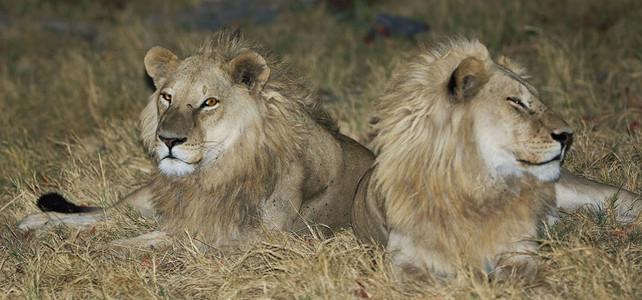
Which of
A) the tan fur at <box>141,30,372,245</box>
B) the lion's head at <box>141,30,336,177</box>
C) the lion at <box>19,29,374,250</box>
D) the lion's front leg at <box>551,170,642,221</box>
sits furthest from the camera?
the lion's front leg at <box>551,170,642,221</box>

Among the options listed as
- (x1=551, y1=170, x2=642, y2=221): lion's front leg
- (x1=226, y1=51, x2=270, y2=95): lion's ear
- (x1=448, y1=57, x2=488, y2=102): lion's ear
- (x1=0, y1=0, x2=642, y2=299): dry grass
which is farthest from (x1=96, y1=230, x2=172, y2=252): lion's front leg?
(x1=551, y1=170, x2=642, y2=221): lion's front leg

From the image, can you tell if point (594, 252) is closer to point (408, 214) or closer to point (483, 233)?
point (483, 233)

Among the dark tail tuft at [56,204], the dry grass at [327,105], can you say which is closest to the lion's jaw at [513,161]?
the dry grass at [327,105]

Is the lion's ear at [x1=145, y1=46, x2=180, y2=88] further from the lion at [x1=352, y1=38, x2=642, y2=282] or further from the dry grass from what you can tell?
the lion at [x1=352, y1=38, x2=642, y2=282]

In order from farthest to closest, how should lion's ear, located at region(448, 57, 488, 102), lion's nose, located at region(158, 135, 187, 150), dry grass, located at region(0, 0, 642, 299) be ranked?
lion's nose, located at region(158, 135, 187, 150) < dry grass, located at region(0, 0, 642, 299) < lion's ear, located at region(448, 57, 488, 102)

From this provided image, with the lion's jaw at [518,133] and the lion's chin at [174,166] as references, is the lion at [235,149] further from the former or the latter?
the lion's jaw at [518,133]

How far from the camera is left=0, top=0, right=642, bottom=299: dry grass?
4.34 metres

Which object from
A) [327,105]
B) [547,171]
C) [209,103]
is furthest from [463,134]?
[327,105]

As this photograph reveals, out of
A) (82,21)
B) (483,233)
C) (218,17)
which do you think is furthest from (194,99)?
(82,21)

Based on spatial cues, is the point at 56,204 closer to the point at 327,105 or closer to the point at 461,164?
the point at 327,105

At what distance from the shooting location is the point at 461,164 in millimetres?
4117

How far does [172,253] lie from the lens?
16.9 feet

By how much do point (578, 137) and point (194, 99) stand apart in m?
3.22

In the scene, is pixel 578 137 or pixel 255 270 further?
pixel 578 137
